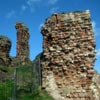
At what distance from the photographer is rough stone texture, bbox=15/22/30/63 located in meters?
27.8

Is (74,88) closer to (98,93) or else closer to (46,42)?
(98,93)

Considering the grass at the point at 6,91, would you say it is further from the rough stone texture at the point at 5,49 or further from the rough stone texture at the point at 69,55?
the rough stone texture at the point at 5,49

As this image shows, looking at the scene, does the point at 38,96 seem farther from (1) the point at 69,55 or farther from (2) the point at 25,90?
(1) the point at 69,55

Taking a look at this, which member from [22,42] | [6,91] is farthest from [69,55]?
[22,42]

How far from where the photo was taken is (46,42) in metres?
11.5

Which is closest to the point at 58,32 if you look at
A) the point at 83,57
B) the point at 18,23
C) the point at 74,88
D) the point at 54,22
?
the point at 54,22

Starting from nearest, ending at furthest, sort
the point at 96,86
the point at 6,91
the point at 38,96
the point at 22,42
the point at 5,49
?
the point at 38,96 < the point at 96,86 < the point at 6,91 < the point at 5,49 < the point at 22,42

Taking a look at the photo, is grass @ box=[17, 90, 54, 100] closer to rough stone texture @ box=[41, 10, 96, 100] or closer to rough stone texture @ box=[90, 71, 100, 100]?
rough stone texture @ box=[41, 10, 96, 100]

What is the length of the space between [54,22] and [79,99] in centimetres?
294

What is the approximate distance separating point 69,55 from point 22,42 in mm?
17446

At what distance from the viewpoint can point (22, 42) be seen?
2822cm

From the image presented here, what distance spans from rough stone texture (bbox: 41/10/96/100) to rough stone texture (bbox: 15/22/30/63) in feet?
53.1

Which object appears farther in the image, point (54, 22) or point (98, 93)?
point (54, 22)

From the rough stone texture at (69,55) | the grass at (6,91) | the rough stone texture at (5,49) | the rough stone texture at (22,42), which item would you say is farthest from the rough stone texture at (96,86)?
the rough stone texture at (22,42)
